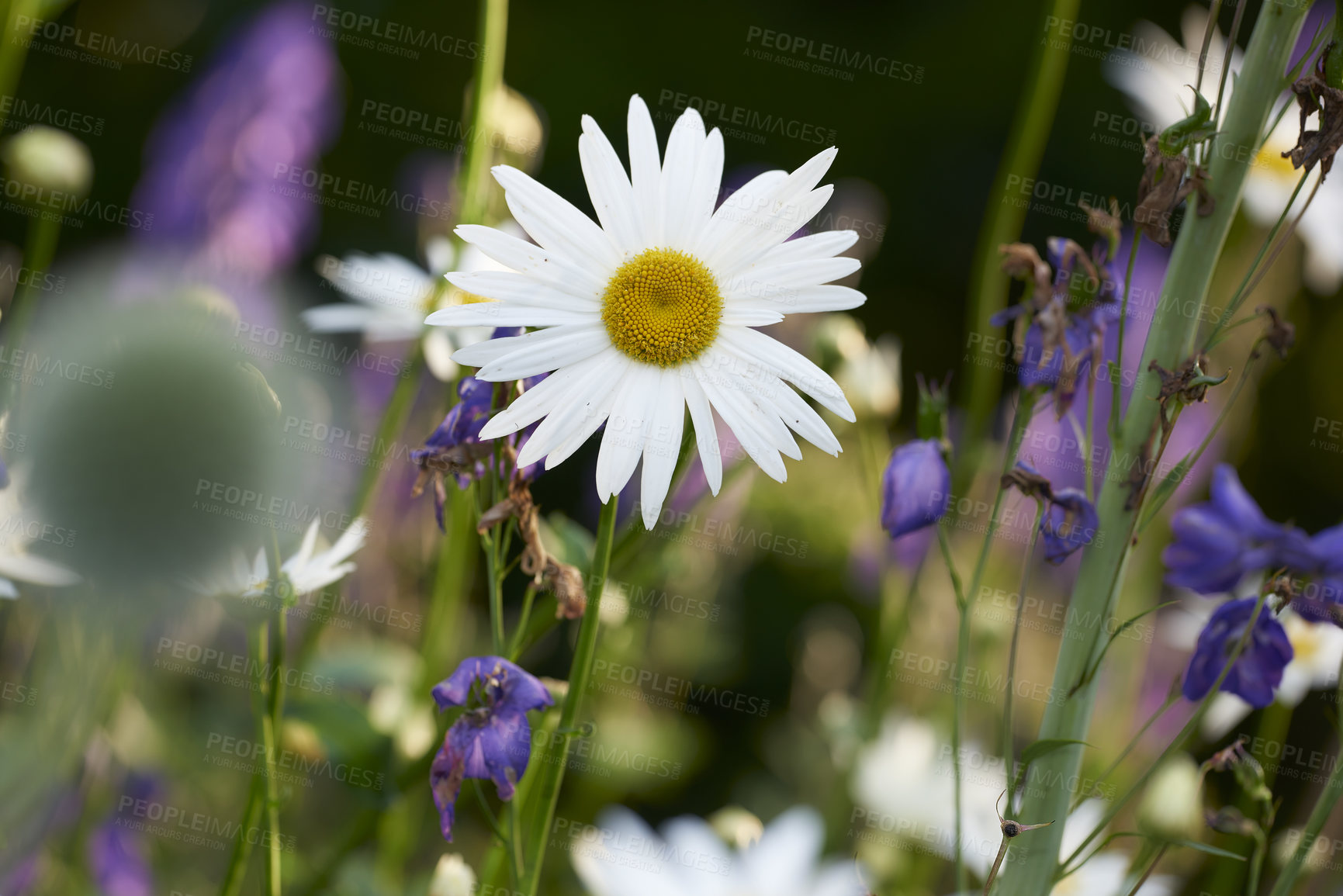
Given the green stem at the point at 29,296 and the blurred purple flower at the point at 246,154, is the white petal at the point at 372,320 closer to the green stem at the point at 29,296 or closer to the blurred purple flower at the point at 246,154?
the green stem at the point at 29,296

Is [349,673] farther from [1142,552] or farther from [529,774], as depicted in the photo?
[1142,552]

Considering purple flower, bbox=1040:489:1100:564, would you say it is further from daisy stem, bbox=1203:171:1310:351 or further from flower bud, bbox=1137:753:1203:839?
flower bud, bbox=1137:753:1203:839

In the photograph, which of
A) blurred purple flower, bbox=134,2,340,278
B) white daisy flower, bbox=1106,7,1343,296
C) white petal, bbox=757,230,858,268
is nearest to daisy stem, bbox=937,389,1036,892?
white petal, bbox=757,230,858,268

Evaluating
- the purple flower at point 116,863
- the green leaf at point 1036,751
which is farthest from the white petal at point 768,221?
the purple flower at point 116,863

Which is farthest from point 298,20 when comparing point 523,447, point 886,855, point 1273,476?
point 1273,476

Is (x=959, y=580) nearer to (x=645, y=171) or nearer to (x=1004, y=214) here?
(x=645, y=171)

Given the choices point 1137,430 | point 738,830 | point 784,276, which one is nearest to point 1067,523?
point 1137,430
